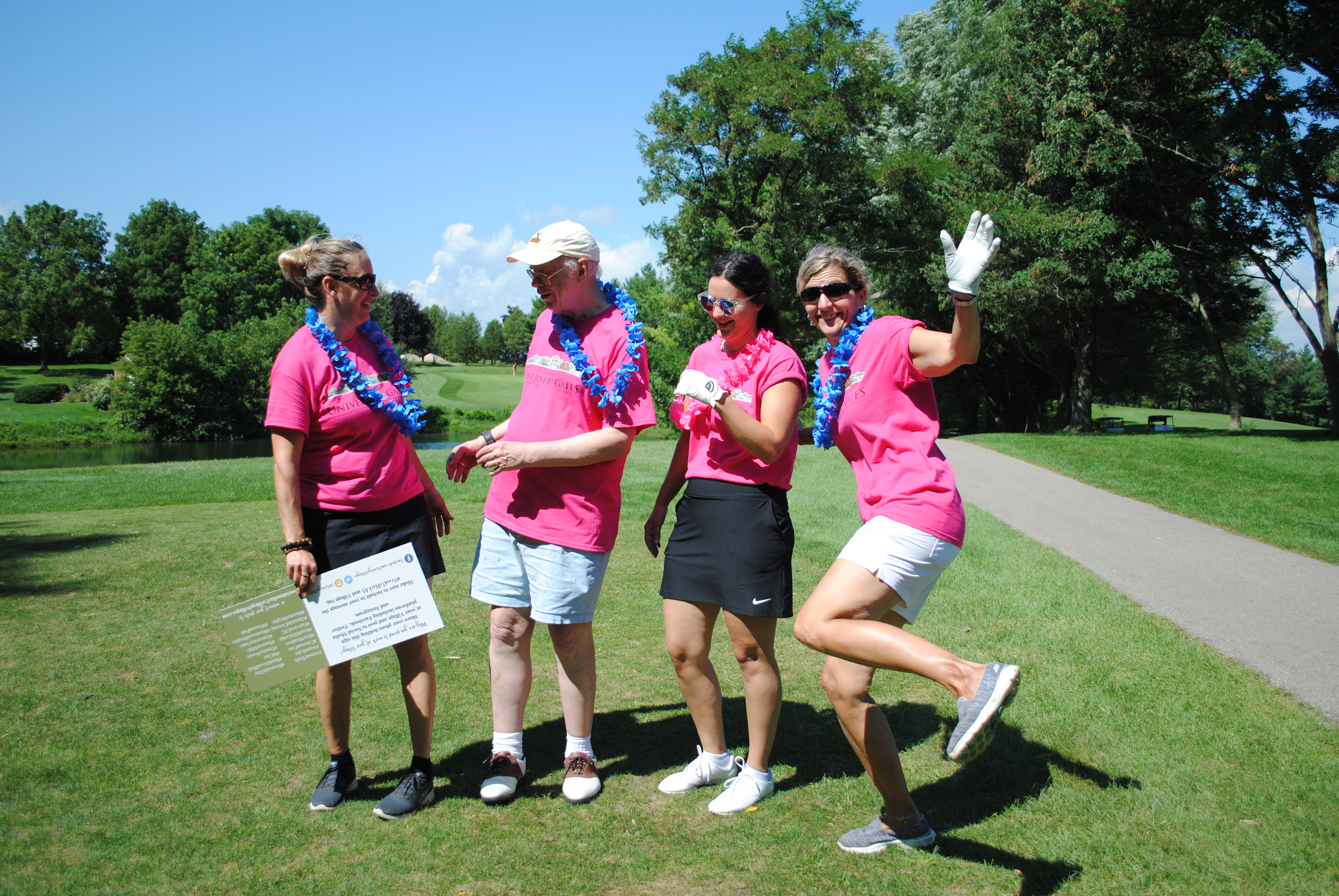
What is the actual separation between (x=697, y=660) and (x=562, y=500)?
873mm

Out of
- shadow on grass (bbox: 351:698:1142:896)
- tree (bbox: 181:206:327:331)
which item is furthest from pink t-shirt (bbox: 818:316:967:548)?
tree (bbox: 181:206:327:331)

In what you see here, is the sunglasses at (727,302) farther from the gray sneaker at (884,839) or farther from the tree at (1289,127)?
the tree at (1289,127)

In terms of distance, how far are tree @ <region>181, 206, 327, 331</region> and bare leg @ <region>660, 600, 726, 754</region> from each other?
66357 mm

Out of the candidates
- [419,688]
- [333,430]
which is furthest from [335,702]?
[333,430]

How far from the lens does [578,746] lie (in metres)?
3.67

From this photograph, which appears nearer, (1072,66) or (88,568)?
(88,568)

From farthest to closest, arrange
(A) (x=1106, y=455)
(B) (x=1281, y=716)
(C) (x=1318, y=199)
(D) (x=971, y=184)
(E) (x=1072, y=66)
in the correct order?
1. (D) (x=971, y=184)
2. (E) (x=1072, y=66)
3. (C) (x=1318, y=199)
4. (A) (x=1106, y=455)
5. (B) (x=1281, y=716)

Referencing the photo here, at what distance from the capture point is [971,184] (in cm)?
2967

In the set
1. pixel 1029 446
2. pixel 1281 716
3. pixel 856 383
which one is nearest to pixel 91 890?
pixel 856 383

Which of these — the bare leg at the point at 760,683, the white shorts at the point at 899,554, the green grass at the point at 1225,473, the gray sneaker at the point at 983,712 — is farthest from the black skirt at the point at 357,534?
the green grass at the point at 1225,473

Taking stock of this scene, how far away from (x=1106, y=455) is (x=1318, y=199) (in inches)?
452

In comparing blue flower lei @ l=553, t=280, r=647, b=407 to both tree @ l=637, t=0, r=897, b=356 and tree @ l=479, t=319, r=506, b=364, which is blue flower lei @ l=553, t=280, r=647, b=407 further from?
tree @ l=479, t=319, r=506, b=364

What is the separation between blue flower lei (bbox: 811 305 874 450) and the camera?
10.9 feet

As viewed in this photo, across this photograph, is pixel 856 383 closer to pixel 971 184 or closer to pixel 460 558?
pixel 460 558
